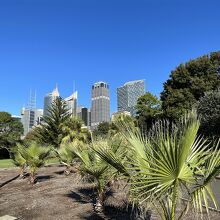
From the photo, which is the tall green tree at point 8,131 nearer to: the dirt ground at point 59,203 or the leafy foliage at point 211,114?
the leafy foliage at point 211,114

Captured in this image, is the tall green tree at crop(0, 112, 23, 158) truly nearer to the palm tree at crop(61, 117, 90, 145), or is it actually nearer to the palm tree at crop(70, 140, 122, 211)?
the palm tree at crop(61, 117, 90, 145)

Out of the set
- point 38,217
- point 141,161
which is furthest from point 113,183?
point 141,161

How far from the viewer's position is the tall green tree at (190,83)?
32.2m

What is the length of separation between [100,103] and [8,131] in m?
80.2

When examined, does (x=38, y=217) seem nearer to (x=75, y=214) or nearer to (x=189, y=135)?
(x=75, y=214)

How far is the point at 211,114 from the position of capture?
73.6 feet

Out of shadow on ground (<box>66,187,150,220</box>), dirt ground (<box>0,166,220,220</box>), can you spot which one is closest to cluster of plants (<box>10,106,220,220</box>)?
shadow on ground (<box>66,187,150,220</box>)

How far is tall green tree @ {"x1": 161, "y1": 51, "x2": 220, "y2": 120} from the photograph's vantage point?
32.2 meters

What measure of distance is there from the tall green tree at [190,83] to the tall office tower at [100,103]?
87.1 m

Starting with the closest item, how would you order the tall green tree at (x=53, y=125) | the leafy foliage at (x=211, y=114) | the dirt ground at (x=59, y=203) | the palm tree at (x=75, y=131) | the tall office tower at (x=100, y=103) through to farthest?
the dirt ground at (x=59, y=203)
the leafy foliage at (x=211, y=114)
the palm tree at (x=75, y=131)
the tall green tree at (x=53, y=125)
the tall office tower at (x=100, y=103)

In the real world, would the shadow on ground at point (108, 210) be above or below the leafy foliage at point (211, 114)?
below

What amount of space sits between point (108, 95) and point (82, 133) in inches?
4600

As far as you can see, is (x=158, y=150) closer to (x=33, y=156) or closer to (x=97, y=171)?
(x=97, y=171)

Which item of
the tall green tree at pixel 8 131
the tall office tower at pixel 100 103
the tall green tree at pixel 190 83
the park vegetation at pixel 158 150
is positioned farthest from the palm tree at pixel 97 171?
the tall office tower at pixel 100 103
